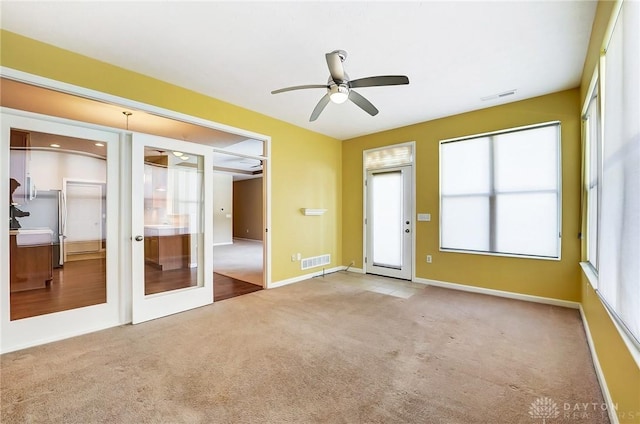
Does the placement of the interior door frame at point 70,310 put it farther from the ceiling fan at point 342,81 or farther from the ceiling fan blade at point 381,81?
the ceiling fan blade at point 381,81

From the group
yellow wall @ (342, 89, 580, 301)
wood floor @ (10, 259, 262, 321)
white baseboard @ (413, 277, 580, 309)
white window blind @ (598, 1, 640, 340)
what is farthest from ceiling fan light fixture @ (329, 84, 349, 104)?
white baseboard @ (413, 277, 580, 309)

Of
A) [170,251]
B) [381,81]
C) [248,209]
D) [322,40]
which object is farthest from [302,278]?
[248,209]

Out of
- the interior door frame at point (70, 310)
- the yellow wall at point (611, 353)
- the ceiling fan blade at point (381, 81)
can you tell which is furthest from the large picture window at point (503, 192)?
the interior door frame at point (70, 310)

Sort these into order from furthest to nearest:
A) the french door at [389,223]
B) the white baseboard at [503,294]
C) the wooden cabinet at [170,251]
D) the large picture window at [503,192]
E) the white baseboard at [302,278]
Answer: the french door at [389,223] → the white baseboard at [302,278] → the large picture window at [503,192] → the white baseboard at [503,294] → the wooden cabinet at [170,251]

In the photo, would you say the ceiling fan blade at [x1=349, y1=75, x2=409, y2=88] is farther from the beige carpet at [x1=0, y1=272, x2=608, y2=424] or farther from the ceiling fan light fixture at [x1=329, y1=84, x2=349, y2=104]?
the beige carpet at [x1=0, y1=272, x2=608, y2=424]

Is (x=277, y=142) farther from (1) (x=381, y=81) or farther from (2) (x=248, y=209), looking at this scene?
(2) (x=248, y=209)

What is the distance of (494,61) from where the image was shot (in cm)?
290

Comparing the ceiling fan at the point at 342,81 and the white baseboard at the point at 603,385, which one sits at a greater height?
the ceiling fan at the point at 342,81

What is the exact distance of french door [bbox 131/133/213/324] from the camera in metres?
3.17

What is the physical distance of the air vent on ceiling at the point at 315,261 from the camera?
17.1 ft

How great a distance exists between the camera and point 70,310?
2.80 meters

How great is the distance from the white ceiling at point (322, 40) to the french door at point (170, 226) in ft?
3.04

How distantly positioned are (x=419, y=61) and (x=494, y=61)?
0.80 m

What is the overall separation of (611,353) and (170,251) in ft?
14.6
